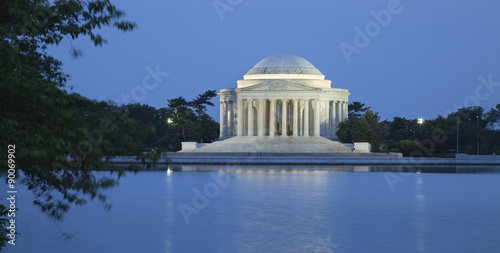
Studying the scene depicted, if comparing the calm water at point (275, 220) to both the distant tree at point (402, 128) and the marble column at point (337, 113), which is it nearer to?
the marble column at point (337, 113)

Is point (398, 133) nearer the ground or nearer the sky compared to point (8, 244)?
nearer the sky

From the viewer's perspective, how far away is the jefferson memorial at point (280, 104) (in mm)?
102625

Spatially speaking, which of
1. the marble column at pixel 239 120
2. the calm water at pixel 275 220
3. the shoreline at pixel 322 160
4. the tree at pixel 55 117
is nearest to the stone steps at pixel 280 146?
the shoreline at pixel 322 160

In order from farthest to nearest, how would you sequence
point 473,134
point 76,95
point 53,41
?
1. point 473,134
2. point 53,41
3. point 76,95

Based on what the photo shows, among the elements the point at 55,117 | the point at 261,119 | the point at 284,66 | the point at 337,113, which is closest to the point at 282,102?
the point at 261,119

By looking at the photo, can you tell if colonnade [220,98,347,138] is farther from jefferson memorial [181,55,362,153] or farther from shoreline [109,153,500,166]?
shoreline [109,153,500,166]

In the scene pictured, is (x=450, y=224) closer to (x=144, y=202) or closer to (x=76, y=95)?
(x=144, y=202)

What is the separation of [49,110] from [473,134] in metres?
91.4

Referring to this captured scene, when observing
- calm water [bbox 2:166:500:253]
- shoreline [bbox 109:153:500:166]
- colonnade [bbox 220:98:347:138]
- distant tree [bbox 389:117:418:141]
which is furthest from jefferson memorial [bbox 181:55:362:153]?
calm water [bbox 2:166:500:253]

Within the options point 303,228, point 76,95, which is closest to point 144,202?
point 303,228

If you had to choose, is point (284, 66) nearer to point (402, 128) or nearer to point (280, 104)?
point (280, 104)

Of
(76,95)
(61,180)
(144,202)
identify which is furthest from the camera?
(144,202)

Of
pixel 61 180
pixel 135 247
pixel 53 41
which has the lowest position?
pixel 135 247

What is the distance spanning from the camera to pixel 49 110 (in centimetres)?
1399
